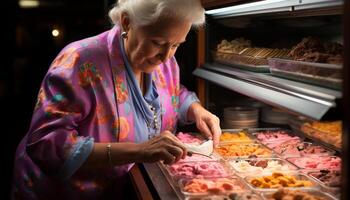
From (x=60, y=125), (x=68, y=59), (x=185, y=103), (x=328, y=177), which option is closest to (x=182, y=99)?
(x=185, y=103)

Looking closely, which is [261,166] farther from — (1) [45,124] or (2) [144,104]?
(1) [45,124]

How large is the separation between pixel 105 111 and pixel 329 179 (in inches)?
40.2

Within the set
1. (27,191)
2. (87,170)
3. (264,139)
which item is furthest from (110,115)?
(264,139)

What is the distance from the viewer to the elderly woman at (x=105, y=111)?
1991mm

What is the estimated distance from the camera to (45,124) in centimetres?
200

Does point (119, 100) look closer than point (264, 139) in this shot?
Yes

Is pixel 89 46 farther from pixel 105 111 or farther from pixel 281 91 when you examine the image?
pixel 281 91

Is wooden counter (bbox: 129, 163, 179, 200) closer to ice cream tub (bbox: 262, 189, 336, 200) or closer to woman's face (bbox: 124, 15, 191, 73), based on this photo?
ice cream tub (bbox: 262, 189, 336, 200)

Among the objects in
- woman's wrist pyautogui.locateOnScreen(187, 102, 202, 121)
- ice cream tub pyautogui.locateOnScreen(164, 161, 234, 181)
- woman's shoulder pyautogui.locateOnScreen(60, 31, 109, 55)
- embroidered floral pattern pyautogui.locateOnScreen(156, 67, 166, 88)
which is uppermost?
woman's shoulder pyautogui.locateOnScreen(60, 31, 109, 55)

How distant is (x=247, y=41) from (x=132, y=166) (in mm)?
1107

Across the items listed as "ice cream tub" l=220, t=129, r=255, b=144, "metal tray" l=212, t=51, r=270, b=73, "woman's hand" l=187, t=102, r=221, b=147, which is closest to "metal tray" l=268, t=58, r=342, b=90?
"metal tray" l=212, t=51, r=270, b=73

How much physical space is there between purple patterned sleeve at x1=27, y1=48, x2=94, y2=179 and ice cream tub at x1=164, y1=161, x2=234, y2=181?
39cm

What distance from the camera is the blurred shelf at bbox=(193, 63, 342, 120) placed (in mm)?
1413

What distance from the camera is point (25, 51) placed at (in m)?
4.30
